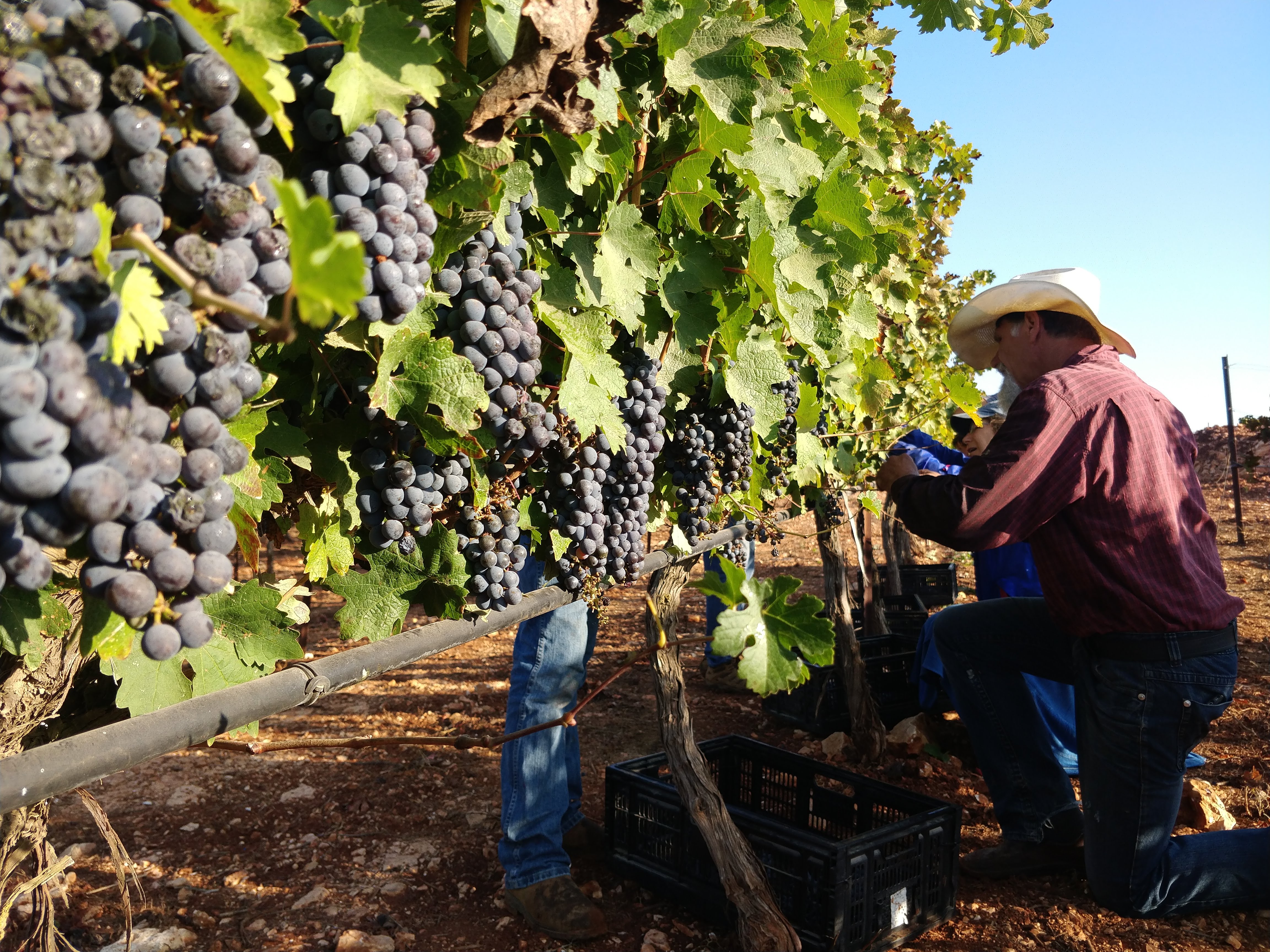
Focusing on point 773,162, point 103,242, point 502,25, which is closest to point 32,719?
point 103,242

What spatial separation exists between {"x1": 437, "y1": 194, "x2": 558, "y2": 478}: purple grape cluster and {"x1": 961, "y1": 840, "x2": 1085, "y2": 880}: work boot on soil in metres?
3.12

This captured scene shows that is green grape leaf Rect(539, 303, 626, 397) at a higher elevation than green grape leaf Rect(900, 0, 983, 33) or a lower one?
lower

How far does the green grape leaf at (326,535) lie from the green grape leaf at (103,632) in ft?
1.06

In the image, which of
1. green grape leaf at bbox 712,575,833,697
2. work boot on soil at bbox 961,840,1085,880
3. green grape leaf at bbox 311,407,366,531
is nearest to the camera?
green grape leaf at bbox 311,407,366,531

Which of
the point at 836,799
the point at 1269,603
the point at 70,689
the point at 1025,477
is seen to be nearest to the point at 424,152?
the point at 70,689

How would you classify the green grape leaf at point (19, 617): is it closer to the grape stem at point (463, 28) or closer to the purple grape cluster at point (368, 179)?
the purple grape cluster at point (368, 179)

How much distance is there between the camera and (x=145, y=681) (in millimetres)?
1282

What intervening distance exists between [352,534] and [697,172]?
0.99 meters

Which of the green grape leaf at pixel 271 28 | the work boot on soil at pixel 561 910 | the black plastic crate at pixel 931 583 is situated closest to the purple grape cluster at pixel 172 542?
the green grape leaf at pixel 271 28

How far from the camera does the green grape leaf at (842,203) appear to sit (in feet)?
7.11

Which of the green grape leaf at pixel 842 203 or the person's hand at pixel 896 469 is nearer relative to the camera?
the green grape leaf at pixel 842 203

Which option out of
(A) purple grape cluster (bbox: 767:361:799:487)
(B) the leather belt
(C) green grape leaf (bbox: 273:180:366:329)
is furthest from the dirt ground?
(C) green grape leaf (bbox: 273:180:366:329)

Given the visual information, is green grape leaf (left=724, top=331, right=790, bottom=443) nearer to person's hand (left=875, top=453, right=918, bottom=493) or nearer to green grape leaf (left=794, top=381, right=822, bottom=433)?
green grape leaf (left=794, top=381, right=822, bottom=433)

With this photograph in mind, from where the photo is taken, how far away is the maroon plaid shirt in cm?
281
